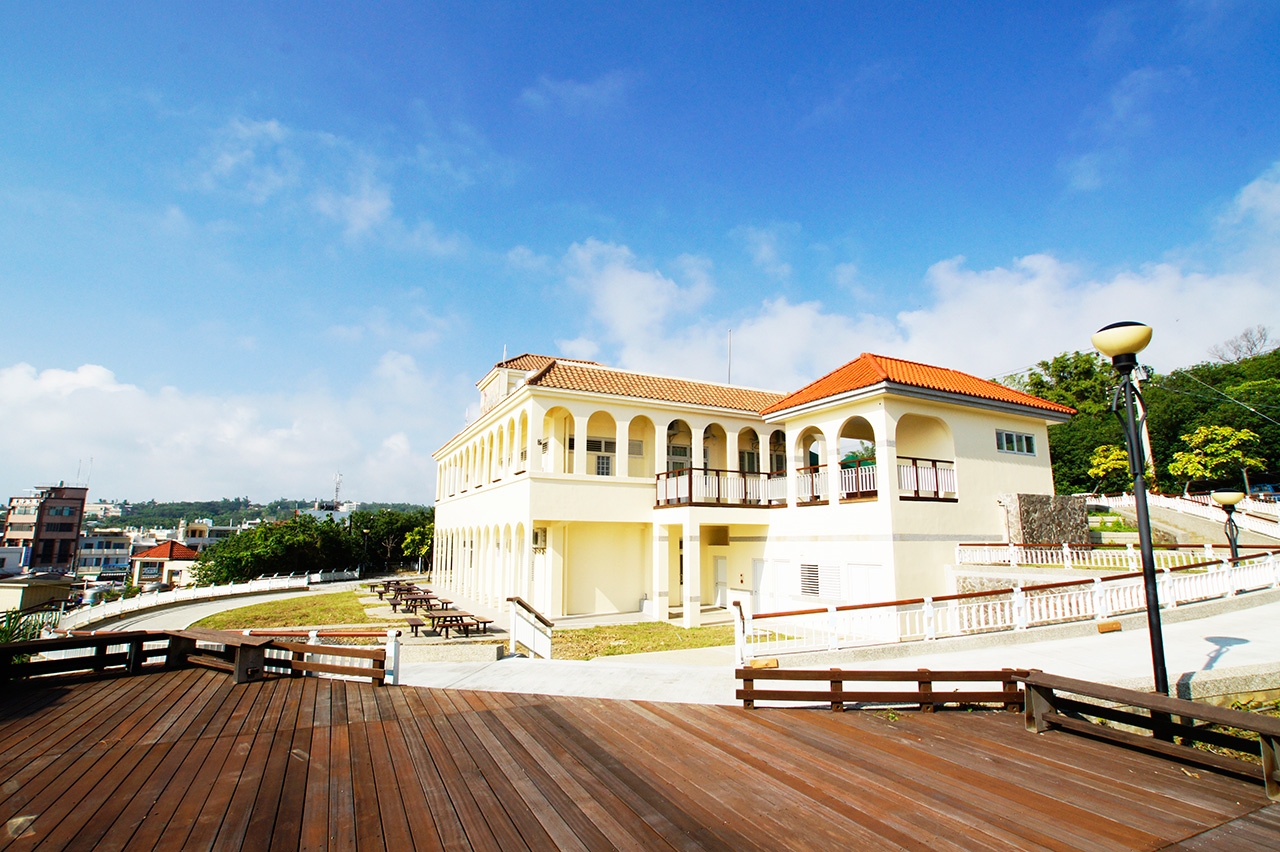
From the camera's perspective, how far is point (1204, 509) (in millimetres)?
27531

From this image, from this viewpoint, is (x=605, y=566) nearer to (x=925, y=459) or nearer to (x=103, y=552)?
(x=925, y=459)

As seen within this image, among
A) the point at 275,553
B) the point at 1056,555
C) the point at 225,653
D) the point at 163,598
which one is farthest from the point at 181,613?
the point at 1056,555

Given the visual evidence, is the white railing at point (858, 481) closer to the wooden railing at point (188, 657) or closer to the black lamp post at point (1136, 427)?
the black lamp post at point (1136, 427)

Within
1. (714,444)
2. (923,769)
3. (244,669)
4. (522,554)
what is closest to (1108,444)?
(714,444)

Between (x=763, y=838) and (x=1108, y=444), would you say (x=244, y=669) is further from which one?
(x=1108, y=444)

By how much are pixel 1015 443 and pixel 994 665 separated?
10.00 metres

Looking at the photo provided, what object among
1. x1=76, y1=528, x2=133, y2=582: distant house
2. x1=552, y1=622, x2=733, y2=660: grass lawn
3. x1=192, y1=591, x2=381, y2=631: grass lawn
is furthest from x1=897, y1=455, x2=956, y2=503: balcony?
x1=76, y1=528, x2=133, y2=582: distant house

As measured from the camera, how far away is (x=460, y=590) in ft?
89.8

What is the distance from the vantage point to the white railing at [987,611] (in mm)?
10828

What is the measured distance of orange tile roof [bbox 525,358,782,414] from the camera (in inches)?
736

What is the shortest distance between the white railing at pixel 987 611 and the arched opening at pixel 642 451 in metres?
8.93

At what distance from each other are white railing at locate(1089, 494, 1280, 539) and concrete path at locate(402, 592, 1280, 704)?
15.1 meters

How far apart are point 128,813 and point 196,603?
100 feet

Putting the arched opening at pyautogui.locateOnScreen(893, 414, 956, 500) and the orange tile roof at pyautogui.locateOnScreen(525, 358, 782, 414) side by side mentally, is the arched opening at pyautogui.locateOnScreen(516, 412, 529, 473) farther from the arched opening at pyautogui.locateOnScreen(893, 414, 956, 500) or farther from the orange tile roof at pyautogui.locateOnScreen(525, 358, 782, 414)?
the arched opening at pyautogui.locateOnScreen(893, 414, 956, 500)
